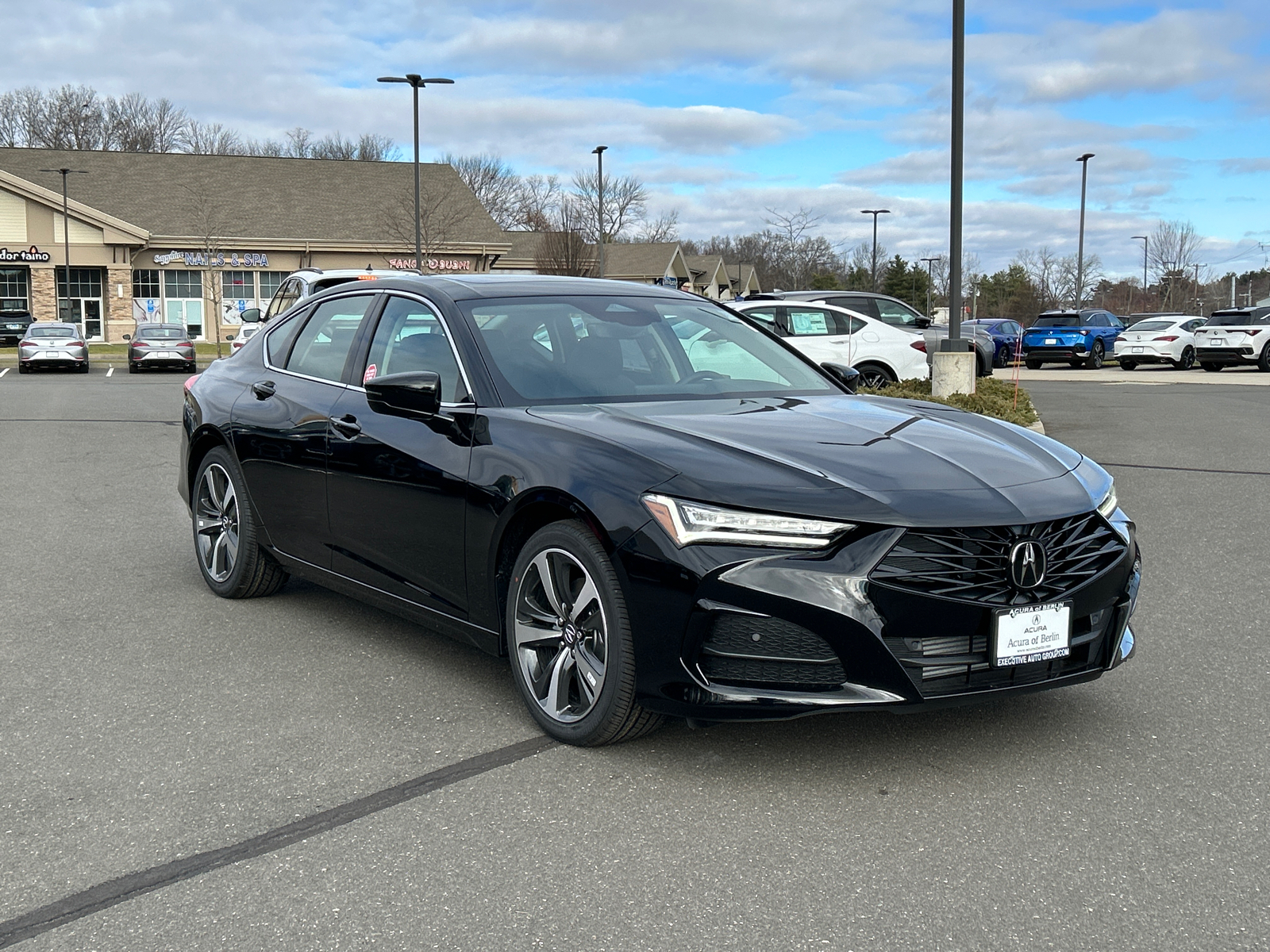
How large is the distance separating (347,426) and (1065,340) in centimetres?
3379

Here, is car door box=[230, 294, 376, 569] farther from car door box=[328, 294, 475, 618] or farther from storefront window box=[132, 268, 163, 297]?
storefront window box=[132, 268, 163, 297]

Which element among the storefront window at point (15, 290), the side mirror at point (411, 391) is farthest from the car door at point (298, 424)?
the storefront window at point (15, 290)

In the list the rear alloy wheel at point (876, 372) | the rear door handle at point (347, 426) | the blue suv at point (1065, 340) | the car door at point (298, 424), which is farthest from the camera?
the blue suv at point (1065, 340)

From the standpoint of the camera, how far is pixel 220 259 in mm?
51438

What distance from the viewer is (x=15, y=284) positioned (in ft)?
168

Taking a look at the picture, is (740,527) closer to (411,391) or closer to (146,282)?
(411,391)

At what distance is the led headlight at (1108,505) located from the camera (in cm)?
422

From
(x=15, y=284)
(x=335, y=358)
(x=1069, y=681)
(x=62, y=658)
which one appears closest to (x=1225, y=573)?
(x=1069, y=681)

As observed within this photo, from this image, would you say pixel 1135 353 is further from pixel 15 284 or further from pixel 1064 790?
pixel 15 284

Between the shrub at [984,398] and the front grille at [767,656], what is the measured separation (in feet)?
25.9

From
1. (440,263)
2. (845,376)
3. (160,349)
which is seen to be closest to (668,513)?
(845,376)

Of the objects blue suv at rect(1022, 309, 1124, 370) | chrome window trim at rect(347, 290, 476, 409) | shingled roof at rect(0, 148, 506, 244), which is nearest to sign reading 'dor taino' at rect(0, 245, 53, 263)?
shingled roof at rect(0, 148, 506, 244)

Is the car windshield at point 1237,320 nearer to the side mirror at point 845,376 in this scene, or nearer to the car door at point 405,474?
the side mirror at point 845,376

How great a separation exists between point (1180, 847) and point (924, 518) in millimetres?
1084
